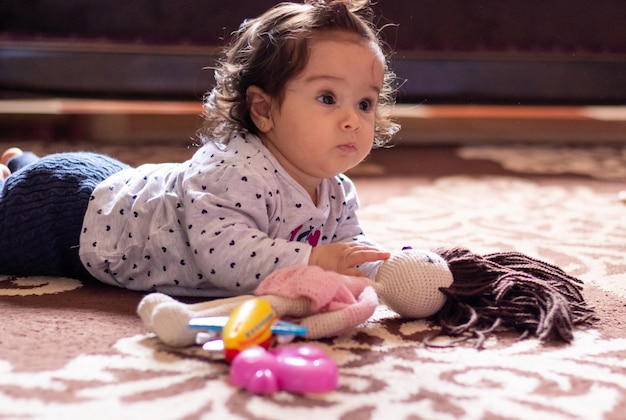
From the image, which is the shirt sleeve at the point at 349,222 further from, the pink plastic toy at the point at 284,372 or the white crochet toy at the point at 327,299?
the pink plastic toy at the point at 284,372

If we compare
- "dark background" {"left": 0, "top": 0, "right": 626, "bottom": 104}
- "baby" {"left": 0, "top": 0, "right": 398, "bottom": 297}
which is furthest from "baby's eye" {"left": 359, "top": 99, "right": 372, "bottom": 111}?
"dark background" {"left": 0, "top": 0, "right": 626, "bottom": 104}

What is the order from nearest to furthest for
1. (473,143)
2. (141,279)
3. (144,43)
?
(141,279), (144,43), (473,143)

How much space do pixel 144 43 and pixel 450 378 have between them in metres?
1.44

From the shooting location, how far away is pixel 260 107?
3.56 feet

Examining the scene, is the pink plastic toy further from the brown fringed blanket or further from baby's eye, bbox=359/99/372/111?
baby's eye, bbox=359/99/372/111

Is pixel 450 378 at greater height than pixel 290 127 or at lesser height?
lesser

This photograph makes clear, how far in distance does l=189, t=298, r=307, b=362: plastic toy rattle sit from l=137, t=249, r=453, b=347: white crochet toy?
2 centimetres

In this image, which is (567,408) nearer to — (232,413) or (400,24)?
(232,413)

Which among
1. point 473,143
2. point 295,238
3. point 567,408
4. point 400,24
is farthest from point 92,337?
point 473,143

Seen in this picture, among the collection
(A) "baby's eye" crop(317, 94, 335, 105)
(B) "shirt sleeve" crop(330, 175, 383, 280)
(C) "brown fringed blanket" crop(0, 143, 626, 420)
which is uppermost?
(A) "baby's eye" crop(317, 94, 335, 105)

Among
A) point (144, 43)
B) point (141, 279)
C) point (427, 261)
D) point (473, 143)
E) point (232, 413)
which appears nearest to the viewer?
point (232, 413)

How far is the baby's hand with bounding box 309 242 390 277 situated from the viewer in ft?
3.11

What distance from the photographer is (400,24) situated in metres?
2.05

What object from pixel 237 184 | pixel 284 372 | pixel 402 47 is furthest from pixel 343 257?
pixel 402 47
